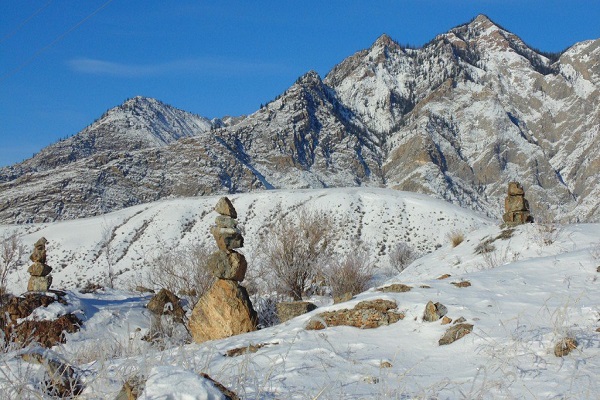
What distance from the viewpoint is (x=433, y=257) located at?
19.4 metres

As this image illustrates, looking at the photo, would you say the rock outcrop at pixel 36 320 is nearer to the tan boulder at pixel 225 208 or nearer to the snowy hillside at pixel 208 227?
the tan boulder at pixel 225 208

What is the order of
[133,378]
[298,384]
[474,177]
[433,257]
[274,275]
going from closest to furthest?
[133,378]
[298,384]
[274,275]
[433,257]
[474,177]

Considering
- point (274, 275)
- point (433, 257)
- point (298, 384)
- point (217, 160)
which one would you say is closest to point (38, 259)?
point (274, 275)

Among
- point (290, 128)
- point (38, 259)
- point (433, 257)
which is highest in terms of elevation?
point (290, 128)

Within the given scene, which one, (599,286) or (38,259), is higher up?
(38,259)

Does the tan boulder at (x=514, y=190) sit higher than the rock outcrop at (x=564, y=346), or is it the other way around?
the tan boulder at (x=514, y=190)

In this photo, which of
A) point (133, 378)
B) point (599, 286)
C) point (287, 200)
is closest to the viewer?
point (133, 378)

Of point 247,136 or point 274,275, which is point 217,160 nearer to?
point 247,136

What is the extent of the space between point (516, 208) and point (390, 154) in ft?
521

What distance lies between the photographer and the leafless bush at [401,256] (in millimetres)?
33312

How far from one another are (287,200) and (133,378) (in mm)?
46868

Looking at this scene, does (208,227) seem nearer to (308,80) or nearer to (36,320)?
(36,320)

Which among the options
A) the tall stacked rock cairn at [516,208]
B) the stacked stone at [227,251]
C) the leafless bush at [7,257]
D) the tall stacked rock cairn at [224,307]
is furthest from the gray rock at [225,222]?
the tall stacked rock cairn at [516,208]

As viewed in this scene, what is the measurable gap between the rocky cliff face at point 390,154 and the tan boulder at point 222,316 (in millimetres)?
100422
